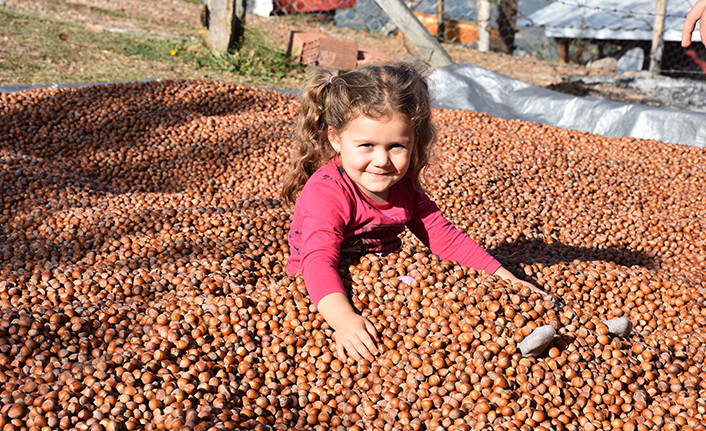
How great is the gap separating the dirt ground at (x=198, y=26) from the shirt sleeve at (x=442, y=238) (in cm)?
595

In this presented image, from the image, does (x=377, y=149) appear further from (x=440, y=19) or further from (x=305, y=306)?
(x=440, y=19)

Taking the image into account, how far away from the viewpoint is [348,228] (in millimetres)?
2184

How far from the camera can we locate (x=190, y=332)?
6.51ft

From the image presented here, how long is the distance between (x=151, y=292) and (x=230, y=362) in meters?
0.63

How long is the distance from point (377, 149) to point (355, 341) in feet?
2.11

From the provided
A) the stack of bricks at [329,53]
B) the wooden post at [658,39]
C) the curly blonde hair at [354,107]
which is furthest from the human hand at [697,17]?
the wooden post at [658,39]

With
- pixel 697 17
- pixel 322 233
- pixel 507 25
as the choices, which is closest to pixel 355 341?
pixel 322 233

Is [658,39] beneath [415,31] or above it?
beneath

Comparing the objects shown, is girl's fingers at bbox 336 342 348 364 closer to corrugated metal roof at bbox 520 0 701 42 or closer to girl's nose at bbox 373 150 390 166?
girl's nose at bbox 373 150 390 166

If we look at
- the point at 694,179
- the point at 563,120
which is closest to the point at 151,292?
the point at 694,179

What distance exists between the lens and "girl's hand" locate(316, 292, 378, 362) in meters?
1.88

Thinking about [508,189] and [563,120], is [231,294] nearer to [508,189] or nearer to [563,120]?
[508,189]

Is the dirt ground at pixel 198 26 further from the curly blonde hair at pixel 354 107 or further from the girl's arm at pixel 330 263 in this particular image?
the girl's arm at pixel 330 263

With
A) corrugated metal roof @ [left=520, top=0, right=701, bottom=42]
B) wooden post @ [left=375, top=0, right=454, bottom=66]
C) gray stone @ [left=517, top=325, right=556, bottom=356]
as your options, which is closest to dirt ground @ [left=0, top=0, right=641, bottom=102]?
corrugated metal roof @ [left=520, top=0, right=701, bottom=42]
